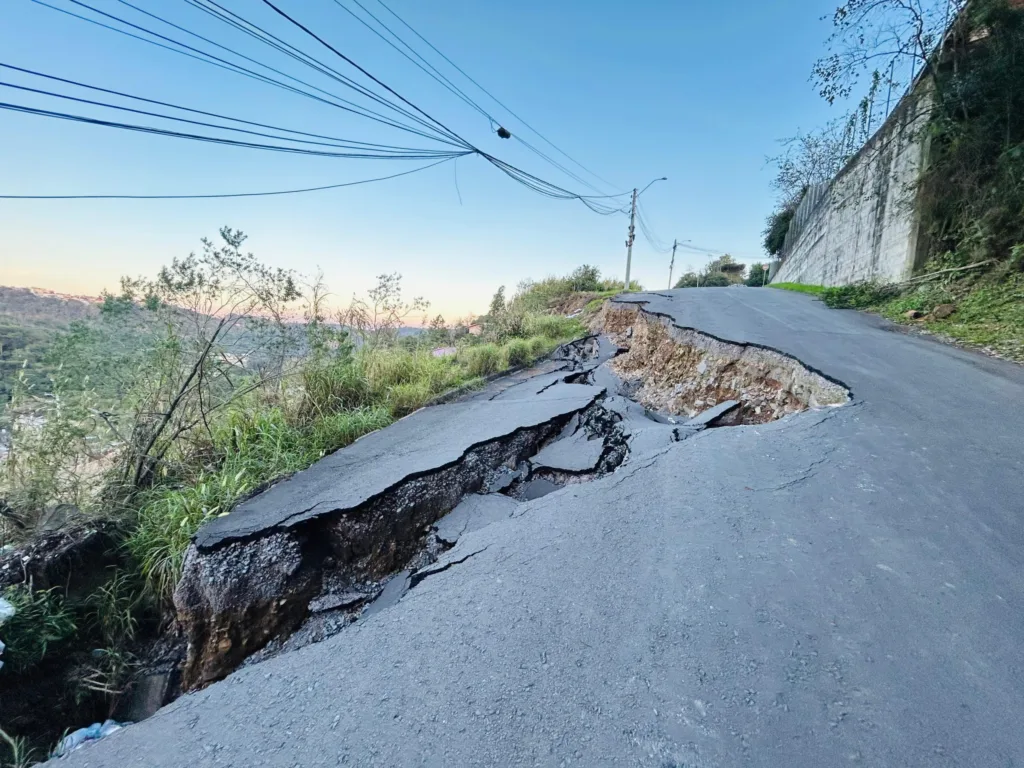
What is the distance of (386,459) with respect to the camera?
11.6 feet

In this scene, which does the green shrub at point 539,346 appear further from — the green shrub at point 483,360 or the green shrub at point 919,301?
the green shrub at point 919,301

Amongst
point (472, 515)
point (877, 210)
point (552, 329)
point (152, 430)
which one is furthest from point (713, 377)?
point (877, 210)

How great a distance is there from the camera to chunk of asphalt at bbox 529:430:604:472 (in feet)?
11.1

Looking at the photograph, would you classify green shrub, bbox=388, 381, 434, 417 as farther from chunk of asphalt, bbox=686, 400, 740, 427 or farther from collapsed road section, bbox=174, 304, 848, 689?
chunk of asphalt, bbox=686, 400, 740, 427

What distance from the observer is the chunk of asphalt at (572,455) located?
3.38 m

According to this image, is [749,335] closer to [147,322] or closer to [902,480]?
[902,480]

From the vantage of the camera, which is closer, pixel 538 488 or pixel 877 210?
pixel 538 488

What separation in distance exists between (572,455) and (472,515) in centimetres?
106

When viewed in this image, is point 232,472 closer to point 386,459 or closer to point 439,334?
point 386,459

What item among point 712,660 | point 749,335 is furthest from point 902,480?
point 749,335

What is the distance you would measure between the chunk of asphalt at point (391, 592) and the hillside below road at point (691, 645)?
1.04ft

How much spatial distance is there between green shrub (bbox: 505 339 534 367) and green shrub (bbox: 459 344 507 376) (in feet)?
0.81

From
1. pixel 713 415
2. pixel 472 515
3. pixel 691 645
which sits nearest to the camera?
pixel 691 645

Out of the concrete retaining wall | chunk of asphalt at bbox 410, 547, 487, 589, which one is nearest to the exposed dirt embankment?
chunk of asphalt at bbox 410, 547, 487, 589
